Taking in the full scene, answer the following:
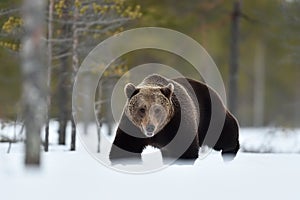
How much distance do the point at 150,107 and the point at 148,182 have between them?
1517 mm

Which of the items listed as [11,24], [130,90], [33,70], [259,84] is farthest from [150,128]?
[259,84]

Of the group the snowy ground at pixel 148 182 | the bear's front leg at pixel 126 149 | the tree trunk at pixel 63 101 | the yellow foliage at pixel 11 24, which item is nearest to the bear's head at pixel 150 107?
the bear's front leg at pixel 126 149

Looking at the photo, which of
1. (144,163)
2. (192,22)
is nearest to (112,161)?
(144,163)

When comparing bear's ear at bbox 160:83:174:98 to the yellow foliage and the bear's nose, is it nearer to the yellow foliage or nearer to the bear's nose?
the bear's nose

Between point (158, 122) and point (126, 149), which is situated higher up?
point (158, 122)

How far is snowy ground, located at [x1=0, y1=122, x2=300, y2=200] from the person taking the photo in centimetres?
558

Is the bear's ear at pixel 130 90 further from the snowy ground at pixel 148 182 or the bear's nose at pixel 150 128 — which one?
the snowy ground at pixel 148 182

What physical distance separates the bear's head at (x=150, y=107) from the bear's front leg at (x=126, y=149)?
298 millimetres

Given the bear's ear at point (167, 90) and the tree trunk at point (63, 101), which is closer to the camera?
the bear's ear at point (167, 90)

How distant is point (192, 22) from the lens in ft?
78.7

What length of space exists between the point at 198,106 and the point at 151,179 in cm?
273

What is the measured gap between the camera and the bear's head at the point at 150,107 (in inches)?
298

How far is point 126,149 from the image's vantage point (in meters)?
8.05

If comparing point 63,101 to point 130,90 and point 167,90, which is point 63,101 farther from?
point 167,90
